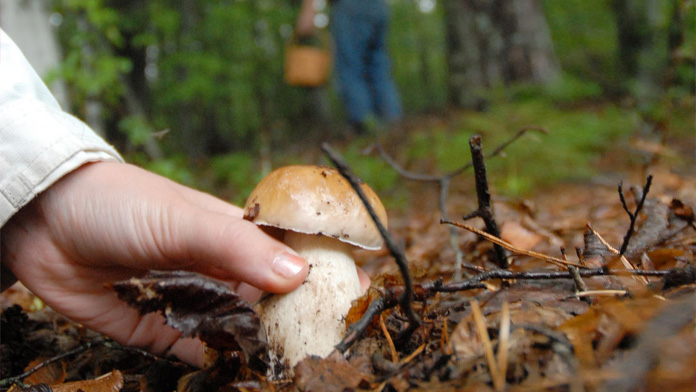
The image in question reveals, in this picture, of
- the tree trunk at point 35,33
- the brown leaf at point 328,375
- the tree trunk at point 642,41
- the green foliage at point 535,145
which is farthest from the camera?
the tree trunk at point 642,41

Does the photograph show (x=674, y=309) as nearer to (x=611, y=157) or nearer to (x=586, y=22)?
(x=611, y=157)

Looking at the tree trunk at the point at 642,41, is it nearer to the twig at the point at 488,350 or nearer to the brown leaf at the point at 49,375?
the twig at the point at 488,350

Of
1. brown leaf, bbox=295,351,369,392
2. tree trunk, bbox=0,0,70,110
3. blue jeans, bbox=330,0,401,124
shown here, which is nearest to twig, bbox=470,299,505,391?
brown leaf, bbox=295,351,369,392

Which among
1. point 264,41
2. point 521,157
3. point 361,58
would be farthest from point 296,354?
point 264,41

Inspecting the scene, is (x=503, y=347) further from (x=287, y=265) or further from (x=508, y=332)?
(x=287, y=265)

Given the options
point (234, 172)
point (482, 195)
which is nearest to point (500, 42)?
point (234, 172)

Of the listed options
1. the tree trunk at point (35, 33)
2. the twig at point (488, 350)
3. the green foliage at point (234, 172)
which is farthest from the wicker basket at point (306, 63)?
the twig at point (488, 350)

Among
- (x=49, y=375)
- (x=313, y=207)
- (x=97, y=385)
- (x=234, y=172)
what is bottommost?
(x=234, y=172)
